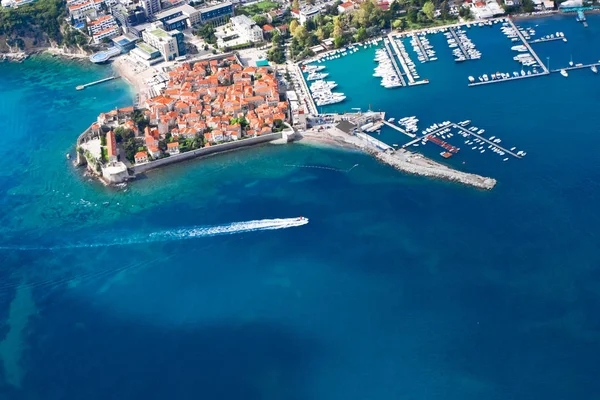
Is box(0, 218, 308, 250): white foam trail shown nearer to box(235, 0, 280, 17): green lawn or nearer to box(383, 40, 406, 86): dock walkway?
box(383, 40, 406, 86): dock walkway

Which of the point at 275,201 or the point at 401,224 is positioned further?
the point at 275,201

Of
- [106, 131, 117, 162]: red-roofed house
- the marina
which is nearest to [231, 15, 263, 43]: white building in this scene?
[106, 131, 117, 162]: red-roofed house

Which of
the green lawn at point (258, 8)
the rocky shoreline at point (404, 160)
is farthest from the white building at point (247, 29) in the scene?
the rocky shoreline at point (404, 160)

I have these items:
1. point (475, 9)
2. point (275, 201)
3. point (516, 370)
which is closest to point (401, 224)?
point (275, 201)

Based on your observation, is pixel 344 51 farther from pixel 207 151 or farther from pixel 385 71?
pixel 207 151

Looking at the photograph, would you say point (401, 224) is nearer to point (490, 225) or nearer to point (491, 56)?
point (490, 225)

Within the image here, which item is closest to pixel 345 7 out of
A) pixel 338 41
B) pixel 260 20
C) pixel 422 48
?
pixel 338 41

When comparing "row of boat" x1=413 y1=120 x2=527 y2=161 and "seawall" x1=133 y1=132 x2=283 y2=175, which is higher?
"seawall" x1=133 y1=132 x2=283 y2=175
